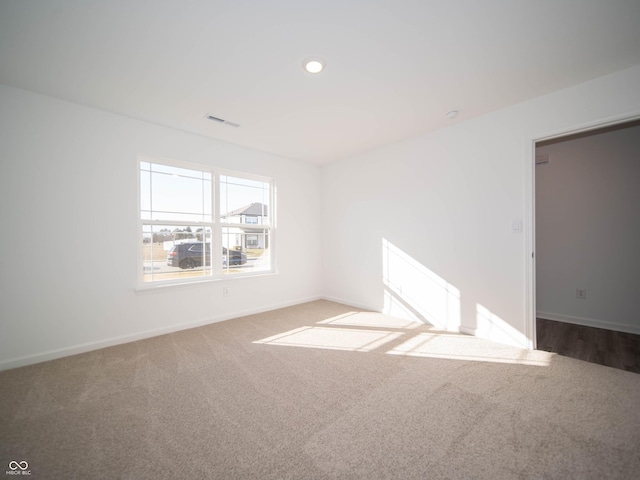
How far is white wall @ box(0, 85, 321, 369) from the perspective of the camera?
258cm

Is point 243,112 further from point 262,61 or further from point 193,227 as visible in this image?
point 193,227

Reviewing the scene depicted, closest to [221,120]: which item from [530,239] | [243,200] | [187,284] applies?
[243,200]

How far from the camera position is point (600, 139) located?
3551 millimetres

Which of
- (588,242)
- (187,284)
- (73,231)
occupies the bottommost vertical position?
(187,284)

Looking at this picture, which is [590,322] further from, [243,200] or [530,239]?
[243,200]

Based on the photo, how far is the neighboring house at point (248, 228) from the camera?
164 inches

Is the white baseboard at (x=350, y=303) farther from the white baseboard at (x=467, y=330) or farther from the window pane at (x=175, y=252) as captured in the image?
the window pane at (x=175, y=252)

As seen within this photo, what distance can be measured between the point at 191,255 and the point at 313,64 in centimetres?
290

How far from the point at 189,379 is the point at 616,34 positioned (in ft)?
14.0

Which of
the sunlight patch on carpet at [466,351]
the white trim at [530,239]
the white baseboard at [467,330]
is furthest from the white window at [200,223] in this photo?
the white trim at [530,239]

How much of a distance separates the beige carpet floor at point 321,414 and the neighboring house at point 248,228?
1721 millimetres

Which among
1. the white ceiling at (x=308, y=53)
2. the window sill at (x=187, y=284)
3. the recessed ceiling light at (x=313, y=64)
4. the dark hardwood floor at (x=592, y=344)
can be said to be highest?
the white ceiling at (x=308, y=53)

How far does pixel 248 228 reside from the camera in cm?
439

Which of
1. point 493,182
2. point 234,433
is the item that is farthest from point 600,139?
point 234,433
